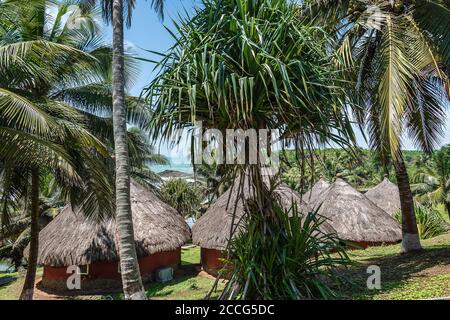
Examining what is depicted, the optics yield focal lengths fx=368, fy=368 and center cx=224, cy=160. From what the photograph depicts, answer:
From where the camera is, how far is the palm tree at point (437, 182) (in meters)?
25.2

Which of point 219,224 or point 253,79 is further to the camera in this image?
point 219,224

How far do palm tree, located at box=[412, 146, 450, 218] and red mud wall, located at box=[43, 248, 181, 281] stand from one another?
62.2ft

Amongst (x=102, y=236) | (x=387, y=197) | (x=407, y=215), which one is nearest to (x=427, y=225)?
(x=407, y=215)

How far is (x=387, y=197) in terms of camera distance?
2170cm

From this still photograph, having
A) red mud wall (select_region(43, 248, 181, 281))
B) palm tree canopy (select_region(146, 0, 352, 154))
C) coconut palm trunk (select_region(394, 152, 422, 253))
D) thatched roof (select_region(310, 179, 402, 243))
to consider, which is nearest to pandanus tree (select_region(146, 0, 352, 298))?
palm tree canopy (select_region(146, 0, 352, 154))

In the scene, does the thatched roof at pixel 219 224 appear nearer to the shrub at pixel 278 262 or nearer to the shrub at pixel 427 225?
the shrub at pixel 427 225

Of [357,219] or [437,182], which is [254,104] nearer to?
[357,219]

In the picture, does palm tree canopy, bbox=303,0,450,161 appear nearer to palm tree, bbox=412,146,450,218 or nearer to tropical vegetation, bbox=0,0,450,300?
tropical vegetation, bbox=0,0,450,300

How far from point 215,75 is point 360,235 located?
13003 millimetres

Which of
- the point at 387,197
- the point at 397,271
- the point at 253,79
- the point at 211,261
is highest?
the point at 253,79

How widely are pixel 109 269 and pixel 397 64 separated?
11698 millimetres

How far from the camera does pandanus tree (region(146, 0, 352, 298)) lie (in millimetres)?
4484
